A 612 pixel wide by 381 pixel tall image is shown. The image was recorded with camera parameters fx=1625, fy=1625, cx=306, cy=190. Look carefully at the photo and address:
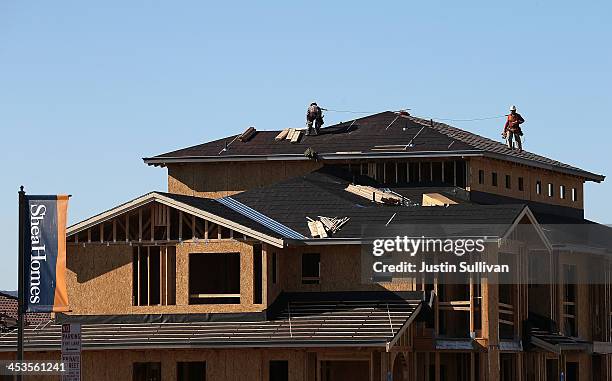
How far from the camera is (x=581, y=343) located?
62938 mm

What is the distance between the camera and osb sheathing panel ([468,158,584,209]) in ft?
224

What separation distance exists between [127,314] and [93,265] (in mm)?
2099

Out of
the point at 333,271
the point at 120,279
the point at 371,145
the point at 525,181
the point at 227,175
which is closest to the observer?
the point at 120,279

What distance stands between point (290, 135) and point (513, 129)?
10.5m

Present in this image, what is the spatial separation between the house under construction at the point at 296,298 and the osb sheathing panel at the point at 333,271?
0.05m

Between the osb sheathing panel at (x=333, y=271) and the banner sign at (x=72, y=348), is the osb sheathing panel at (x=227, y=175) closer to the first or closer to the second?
the osb sheathing panel at (x=333, y=271)

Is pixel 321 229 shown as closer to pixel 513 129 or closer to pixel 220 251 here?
pixel 220 251

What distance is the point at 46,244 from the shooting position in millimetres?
42875

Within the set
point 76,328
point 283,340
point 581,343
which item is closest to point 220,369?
point 283,340

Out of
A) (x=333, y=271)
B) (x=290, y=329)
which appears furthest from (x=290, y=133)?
(x=290, y=329)

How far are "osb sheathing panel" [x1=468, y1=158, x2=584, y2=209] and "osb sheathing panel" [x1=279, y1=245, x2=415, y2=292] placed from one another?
11900mm

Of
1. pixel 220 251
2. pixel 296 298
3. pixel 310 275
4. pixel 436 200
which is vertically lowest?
pixel 296 298

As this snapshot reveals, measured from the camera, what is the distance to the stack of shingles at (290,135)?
236ft

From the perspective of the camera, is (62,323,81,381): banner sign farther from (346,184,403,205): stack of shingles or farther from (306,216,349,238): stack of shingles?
(346,184,403,205): stack of shingles
